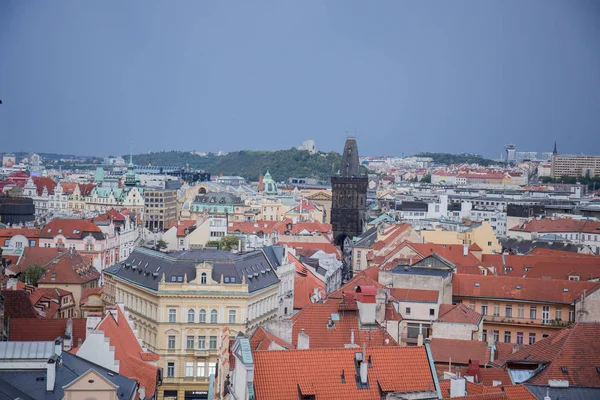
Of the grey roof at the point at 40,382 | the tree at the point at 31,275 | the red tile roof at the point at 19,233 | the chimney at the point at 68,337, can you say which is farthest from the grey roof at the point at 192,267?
the red tile roof at the point at 19,233

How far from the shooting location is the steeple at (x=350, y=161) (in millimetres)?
148625

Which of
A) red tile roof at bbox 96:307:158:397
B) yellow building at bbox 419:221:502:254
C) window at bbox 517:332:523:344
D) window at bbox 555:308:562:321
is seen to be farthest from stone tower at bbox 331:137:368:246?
red tile roof at bbox 96:307:158:397

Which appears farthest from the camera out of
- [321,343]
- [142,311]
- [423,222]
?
[423,222]

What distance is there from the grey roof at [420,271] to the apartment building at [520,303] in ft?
4.95

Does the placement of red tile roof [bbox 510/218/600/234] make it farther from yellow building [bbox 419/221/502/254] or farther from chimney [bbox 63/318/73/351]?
chimney [bbox 63/318/73/351]

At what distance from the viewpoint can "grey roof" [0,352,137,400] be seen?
3275cm

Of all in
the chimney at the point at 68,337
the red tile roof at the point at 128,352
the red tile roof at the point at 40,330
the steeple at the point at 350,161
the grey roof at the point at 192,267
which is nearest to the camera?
the red tile roof at the point at 128,352

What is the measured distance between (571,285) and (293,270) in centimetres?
2103

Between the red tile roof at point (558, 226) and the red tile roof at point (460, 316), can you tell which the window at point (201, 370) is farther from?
the red tile roof at point (558, 226)

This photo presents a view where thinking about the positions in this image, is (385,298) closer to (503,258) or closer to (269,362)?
(269,362)

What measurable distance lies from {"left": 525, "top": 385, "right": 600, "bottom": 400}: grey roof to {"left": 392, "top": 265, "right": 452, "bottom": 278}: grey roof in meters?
30.4

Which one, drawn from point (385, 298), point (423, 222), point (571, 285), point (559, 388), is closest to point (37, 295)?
point (385, 298)

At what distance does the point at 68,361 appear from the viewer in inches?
1439

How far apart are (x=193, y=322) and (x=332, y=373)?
2800 cm
